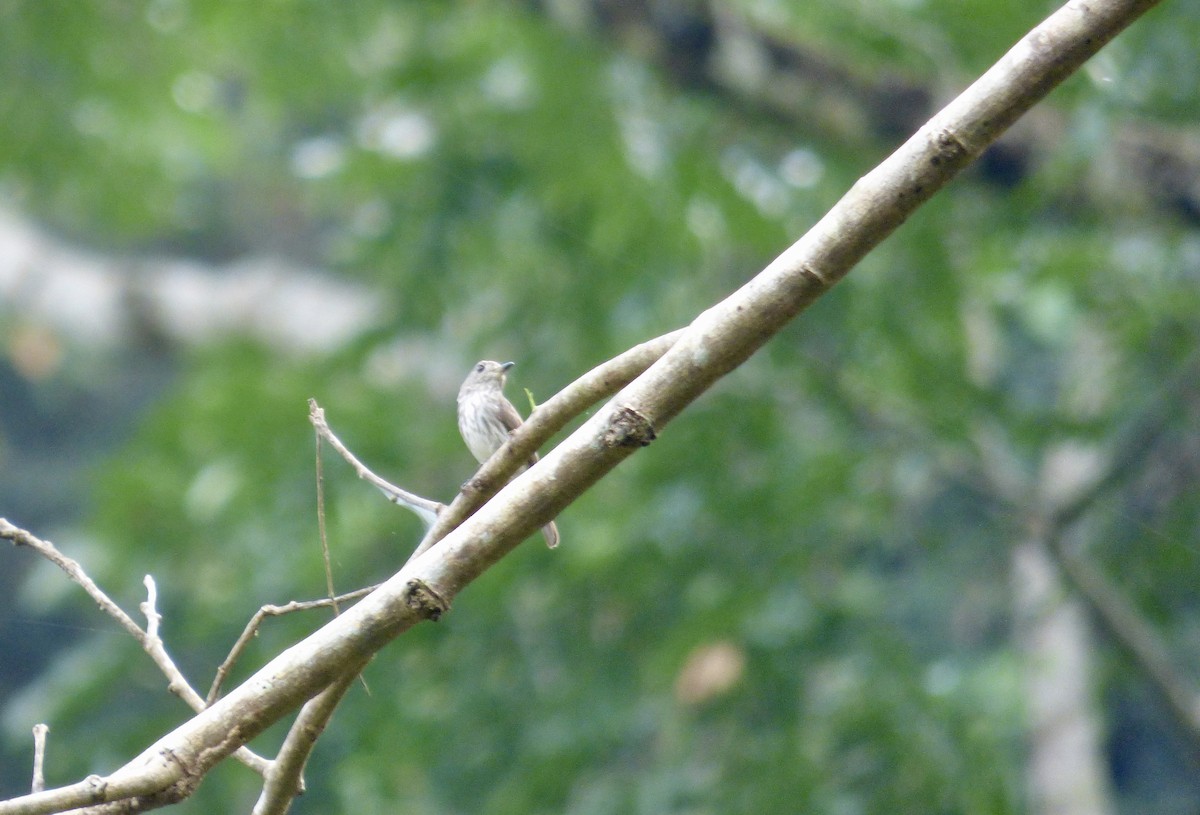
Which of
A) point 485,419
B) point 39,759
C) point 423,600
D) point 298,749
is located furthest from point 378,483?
point 485,419

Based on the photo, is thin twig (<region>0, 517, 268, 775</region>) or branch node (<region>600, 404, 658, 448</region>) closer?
branch node (<region>600, 404, 658, 448</region>)

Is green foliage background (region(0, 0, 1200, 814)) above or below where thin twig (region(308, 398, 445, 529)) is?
above

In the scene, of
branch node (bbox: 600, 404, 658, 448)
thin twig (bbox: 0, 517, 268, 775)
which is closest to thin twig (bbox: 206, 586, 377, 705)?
thin twig (bbox: 0, 517, 268, 775)

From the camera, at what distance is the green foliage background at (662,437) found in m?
6.16

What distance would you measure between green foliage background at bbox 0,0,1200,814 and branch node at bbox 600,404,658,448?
11.6 ft

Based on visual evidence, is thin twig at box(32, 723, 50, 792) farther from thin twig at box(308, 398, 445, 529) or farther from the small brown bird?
the small brown bird

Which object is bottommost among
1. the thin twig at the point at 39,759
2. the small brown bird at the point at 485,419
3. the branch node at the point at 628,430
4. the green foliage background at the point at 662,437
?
the branch node at the point at 628,430

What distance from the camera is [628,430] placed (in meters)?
2.00

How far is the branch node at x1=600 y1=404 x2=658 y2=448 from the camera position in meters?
2.00

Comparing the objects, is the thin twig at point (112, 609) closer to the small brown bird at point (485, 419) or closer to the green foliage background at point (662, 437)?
→ the small brown bird at point (485, 419)

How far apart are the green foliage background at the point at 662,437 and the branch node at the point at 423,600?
3.60m

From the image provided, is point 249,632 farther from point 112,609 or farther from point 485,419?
point 485,419

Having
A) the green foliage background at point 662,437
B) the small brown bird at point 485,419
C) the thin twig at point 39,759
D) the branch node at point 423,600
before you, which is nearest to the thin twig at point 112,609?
the thin twig at point 39,759

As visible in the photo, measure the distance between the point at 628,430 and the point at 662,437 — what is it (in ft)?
15.6
